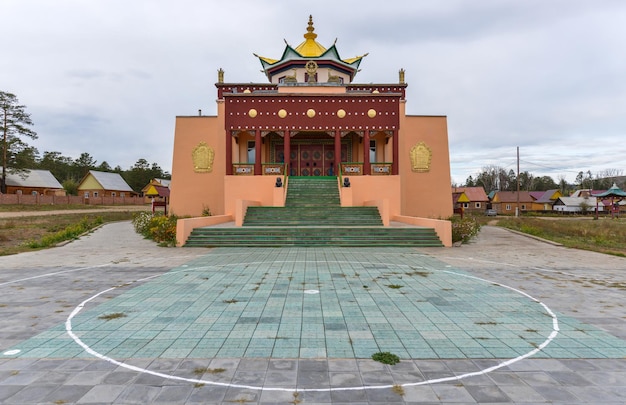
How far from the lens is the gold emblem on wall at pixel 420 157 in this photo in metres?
25.7

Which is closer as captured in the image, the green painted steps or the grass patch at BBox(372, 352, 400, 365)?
the grass patch at BBox(372, 352, 400, 365)

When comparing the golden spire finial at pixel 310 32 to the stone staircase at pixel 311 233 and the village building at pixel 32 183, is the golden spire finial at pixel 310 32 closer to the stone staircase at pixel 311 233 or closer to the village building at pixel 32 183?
the stone staircase at pixel 311 233

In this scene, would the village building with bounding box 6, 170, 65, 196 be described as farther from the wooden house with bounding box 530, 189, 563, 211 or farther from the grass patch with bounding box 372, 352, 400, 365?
the wooden house with bounding box 530, 189, 563, 211

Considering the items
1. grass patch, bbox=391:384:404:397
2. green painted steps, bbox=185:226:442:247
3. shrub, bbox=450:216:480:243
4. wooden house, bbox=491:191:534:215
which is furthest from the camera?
wooden house, bbox=491:191:534:215

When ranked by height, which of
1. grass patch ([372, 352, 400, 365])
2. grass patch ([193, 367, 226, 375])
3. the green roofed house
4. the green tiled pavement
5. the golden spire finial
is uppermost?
the golden spire finial

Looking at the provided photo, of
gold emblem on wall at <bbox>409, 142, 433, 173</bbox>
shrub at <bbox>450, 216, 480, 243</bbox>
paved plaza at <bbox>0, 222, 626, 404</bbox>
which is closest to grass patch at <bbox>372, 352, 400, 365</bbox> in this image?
paved plaza at <bbox>0, 222, 626, 404</bbox>

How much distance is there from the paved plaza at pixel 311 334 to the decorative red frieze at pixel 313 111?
15.1 meters

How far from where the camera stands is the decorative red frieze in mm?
23047

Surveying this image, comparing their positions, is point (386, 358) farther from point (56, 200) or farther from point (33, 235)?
point (56, 200)

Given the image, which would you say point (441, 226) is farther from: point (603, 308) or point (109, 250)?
point (109, 250)

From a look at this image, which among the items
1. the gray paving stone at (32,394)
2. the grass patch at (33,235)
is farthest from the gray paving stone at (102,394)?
the grass patch at (33,235)

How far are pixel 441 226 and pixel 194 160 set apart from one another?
18.5 m

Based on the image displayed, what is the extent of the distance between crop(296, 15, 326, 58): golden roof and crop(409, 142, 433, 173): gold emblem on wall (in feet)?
36.8

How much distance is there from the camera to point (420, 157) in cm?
2570
